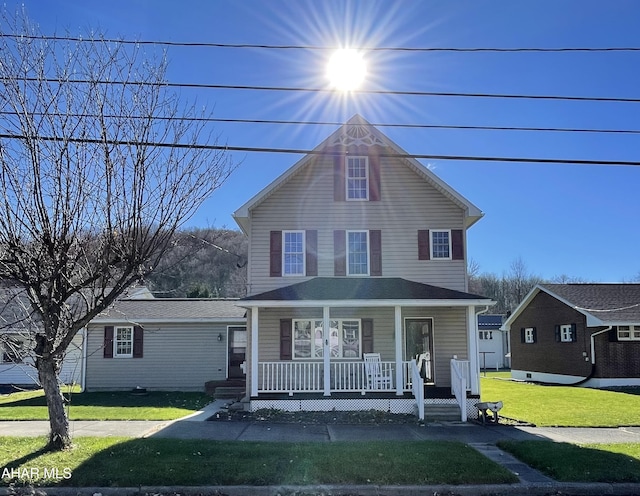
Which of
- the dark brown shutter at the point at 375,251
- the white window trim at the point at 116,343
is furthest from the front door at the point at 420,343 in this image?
the white window trim at the point at 116,343

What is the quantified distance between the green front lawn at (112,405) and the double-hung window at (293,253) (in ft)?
16.1

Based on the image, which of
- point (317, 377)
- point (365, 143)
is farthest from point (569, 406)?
point (365, 143)

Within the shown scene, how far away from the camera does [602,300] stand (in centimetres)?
2425

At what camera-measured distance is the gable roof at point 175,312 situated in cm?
1981

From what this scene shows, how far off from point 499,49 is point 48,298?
885 centimetres

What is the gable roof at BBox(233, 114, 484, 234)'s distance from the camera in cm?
1639

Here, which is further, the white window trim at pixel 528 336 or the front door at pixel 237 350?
the white window trim at pixel 528 336

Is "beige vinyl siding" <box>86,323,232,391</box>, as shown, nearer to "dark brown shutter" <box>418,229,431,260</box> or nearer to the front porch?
the front porch

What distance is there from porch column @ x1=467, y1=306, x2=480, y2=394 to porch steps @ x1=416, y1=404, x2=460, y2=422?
0.98 meters

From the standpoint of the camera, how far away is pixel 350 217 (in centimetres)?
1684

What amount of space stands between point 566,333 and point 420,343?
468 inches

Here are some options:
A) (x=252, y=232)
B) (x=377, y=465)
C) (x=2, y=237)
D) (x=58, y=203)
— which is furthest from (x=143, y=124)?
(x=252, y=232)

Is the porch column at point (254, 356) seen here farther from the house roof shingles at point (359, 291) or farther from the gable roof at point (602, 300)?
the gable roof at point (602, 300)

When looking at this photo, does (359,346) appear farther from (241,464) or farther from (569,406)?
(241,464)
